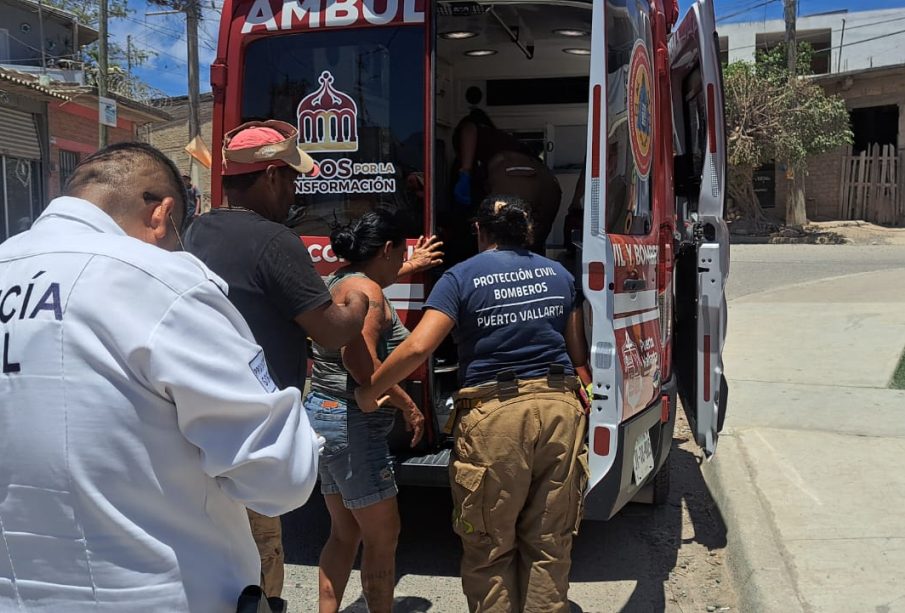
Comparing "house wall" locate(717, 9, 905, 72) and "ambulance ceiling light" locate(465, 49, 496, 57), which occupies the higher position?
"house wall" locate(717, 9, 905, 72)

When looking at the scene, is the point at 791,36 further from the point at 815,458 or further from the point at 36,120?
the point at 815,458

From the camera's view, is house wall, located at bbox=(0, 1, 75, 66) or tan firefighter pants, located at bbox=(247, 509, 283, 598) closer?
tan firefighter pants, located at bbox=(247, 509, 283, 598)

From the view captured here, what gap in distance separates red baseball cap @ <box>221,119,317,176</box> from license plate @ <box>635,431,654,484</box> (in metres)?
1.90

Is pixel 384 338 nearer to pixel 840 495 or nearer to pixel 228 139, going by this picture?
pixel 228 139

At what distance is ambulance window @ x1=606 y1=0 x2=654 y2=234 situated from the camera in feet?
11.2

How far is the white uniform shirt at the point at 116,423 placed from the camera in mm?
1370

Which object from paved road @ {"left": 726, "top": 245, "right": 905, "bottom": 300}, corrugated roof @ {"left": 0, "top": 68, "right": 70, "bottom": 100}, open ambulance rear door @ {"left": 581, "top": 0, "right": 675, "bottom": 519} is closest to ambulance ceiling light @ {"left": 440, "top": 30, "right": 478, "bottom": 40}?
open ambulance rear door @ {"left": 581, "top": 0, "right": 675, "bottom": 519}

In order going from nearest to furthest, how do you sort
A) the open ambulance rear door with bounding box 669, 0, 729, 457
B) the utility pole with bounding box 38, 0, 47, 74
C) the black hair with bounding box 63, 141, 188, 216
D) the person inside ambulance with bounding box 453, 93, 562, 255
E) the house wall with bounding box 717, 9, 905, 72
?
the black hair with bounding box 63, 141, 188, 216
the open ambulance rear door with bounding box 669, 0, 729, 457
the person inside ambulance with bounding box 453, 93, 562, 255
the utility pole with bounding box 38, 0, 47, 74
the house wall with bounding box 717, 9, 905, 72

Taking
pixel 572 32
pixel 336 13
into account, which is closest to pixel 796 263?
pixel 572 32

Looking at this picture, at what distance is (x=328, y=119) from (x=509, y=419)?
2035 mm

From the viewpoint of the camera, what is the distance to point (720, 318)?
4.34 m

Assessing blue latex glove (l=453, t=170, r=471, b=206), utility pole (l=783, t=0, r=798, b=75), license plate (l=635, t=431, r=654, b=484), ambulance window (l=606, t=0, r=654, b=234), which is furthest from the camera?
utility pole (l=783, t=0, r=798, b=75)

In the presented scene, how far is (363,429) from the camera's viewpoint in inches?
129

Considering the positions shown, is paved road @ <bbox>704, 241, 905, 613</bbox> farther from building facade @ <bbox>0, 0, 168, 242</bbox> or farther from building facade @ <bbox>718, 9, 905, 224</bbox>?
building facade @ <bbox>718, 9, 905, 224</bbox>
